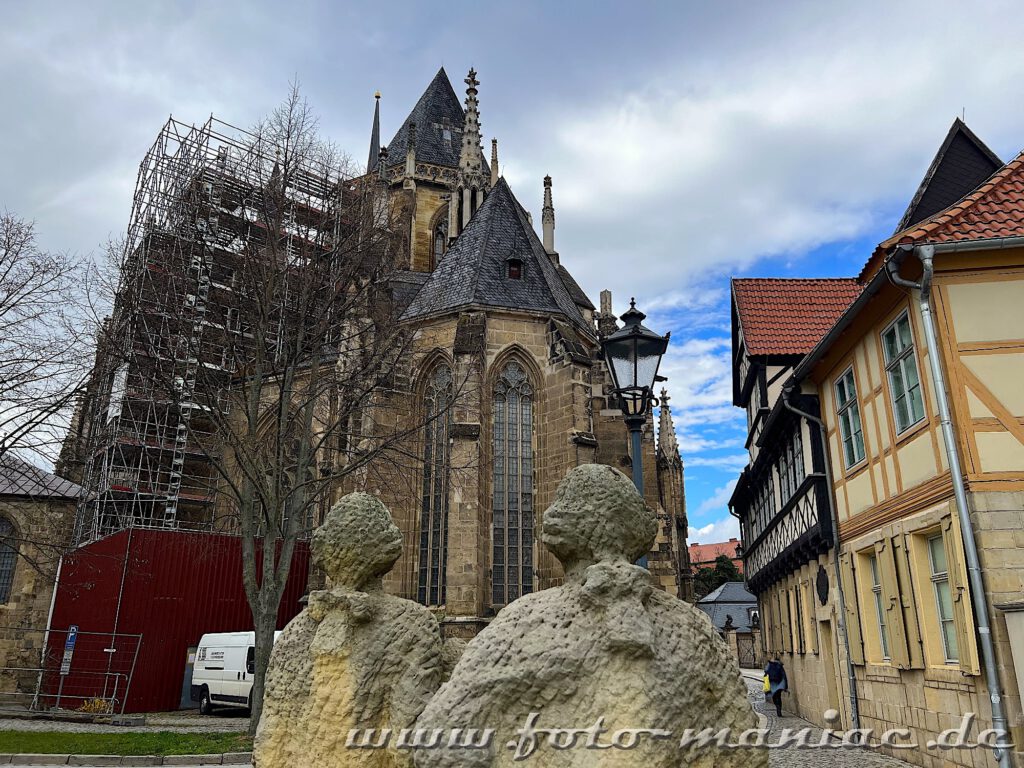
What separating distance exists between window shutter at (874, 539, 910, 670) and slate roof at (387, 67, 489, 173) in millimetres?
34056

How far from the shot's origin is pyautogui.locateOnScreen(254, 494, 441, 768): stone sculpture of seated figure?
3.19m

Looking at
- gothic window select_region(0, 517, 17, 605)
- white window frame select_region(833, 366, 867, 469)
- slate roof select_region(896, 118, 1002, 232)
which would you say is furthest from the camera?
gothic window select_region(0, 517, 17, 605)

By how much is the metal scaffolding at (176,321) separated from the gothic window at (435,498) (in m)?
5.25

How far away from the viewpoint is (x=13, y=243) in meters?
13.9

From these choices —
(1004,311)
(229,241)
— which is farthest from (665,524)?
(1004,311)

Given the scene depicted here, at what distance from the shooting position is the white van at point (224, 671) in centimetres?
1588

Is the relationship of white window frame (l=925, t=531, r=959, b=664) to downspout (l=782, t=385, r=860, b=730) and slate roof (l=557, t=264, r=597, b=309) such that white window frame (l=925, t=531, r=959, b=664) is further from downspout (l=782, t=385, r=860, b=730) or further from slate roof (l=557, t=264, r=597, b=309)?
slate roof (l=557, t=264, r=597, b=309)

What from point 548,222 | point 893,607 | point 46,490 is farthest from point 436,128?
point 893,607

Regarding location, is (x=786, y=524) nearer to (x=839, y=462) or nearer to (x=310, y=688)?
(x=839, y=462)

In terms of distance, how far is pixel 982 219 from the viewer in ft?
28.9

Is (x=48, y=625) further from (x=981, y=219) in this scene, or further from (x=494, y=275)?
(x=981, y=219)

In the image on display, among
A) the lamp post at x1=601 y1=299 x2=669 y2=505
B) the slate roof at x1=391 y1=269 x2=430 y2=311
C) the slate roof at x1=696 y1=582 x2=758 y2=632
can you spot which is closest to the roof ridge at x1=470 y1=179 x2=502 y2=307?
the slate roof at x1=391 y1=269 x2=430 y2=311

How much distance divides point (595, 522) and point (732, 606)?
1869 inches

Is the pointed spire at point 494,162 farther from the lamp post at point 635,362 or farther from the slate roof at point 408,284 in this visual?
the lamp post at point 635,362
